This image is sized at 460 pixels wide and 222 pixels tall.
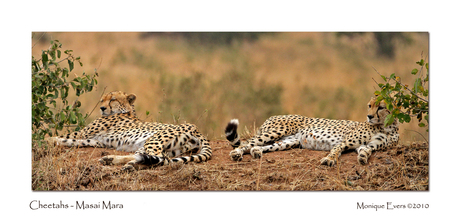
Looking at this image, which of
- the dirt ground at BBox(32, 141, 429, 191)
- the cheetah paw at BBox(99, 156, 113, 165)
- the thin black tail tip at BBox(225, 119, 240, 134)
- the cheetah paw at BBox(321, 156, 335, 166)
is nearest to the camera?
the dirt ground at BBox(32, 141, 429, 191)

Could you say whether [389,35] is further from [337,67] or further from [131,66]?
[131,66]

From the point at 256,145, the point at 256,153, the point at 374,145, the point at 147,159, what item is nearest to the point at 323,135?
A: the point at 374,145

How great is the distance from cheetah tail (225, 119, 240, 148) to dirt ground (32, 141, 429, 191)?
13.3 inches

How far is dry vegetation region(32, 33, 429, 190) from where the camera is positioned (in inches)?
168

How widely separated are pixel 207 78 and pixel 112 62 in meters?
1.09

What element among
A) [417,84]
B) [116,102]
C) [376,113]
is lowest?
[376,113]

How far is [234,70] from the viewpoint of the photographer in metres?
5.93

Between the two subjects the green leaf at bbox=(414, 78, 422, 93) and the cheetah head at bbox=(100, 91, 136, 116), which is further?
the cheetah head at bbox=(100, 91, 136, 116)

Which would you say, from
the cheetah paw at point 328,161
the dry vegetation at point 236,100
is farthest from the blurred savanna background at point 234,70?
the cheetah paw at point 328,161

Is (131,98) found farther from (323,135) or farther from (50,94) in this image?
(323,135)

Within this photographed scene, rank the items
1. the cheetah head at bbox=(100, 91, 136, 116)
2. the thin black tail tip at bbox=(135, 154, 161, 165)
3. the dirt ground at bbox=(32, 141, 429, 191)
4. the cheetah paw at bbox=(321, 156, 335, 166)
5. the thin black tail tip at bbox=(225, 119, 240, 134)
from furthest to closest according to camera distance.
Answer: the cheetah head at bbox=(100, 91, 136, 116) < the thin black tail tip at bbox=(225, 119, 240, 134) < the cheetah paw at bbox=(321, 156, 335, 166) < the thin black tail tip at bbox=(135, 154, 161, 165) < the dirt ground at bbox=(32, 141, 429, 191)

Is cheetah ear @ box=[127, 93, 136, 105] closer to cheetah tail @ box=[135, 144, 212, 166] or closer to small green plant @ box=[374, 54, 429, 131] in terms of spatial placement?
cheetah tail @ box=[135, 144, 212, 166]

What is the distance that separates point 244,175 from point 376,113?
1.55 m

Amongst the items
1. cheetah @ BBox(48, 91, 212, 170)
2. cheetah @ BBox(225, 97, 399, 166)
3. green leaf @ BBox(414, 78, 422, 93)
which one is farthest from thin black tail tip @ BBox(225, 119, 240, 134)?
green leaf @ BBox(414, 78, 422, 93)
